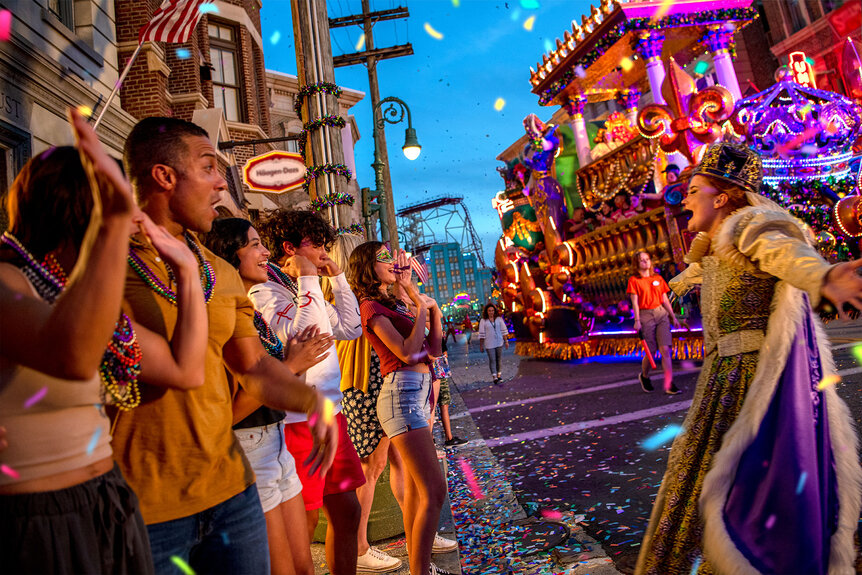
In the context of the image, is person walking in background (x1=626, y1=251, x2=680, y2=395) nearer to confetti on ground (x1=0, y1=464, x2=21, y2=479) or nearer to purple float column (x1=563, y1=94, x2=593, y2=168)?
confetti on ground (x1=0, y1=464, x2=21, y2=479)

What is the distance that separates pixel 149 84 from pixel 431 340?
909 cm

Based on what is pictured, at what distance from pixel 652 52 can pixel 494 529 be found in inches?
506

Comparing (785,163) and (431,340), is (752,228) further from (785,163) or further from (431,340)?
(785,163)

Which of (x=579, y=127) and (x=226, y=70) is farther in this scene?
(x=579, y=127)

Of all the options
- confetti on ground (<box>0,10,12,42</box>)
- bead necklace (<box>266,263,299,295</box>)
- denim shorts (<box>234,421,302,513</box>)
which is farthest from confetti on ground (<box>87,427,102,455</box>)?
confetti on ground (<box>0,10,12,42</box>)

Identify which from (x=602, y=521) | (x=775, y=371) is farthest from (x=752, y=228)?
(x=602, y=521)

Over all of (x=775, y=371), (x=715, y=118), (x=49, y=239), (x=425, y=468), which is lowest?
(x=425, y=468)

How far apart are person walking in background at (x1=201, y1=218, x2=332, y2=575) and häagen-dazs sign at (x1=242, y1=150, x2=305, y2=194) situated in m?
4.96

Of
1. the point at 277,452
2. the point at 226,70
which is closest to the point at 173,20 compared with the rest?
the point at 277,452

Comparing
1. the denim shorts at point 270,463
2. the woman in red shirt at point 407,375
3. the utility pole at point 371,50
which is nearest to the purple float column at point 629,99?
the utility pole at point 371,50

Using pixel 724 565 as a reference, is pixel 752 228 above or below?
above

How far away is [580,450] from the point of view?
5.21 meters

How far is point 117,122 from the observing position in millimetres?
8188

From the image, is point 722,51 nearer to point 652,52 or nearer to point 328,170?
point 652,52
